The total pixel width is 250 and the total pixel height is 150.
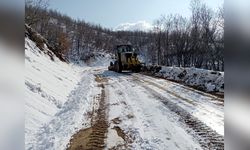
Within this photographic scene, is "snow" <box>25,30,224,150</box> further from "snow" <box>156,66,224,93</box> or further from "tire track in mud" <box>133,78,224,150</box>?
"snow" <box>156,66,224,93</box>

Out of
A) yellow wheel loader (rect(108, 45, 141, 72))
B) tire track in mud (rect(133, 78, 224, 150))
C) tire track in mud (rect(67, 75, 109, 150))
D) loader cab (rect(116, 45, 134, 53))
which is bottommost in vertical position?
tire track in mud (rect(67, 75, 109, 150))

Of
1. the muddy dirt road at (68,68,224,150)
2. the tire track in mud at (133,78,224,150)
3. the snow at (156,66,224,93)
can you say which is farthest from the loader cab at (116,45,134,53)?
the tire track in mud at (133,78,224,150)

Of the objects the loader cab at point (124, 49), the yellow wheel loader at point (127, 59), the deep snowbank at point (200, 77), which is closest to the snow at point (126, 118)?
the deep snowbank at point (200, 77)

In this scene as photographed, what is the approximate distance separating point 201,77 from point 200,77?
7 centimetres

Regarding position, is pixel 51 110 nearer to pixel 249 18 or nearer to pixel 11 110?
pixel 11 110

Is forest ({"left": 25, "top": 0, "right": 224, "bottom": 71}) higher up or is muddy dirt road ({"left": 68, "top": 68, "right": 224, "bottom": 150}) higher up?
forest ({"left": 25, "top": 0, "right": 224, "bottom": 71})

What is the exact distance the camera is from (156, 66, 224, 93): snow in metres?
8.35

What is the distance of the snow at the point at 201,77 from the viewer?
835 centimetres

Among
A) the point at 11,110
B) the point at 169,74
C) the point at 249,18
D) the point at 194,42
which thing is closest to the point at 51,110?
the point at 11,110

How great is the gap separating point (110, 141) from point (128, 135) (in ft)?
1.02

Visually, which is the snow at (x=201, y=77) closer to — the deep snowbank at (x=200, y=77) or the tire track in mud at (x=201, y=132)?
the deep snowbank at (x=200, y=77)

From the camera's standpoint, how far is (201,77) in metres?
9.88

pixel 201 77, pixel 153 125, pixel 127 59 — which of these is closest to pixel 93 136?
pixel 153 125

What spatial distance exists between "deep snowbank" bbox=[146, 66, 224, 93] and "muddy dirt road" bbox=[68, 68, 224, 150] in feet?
6.68
